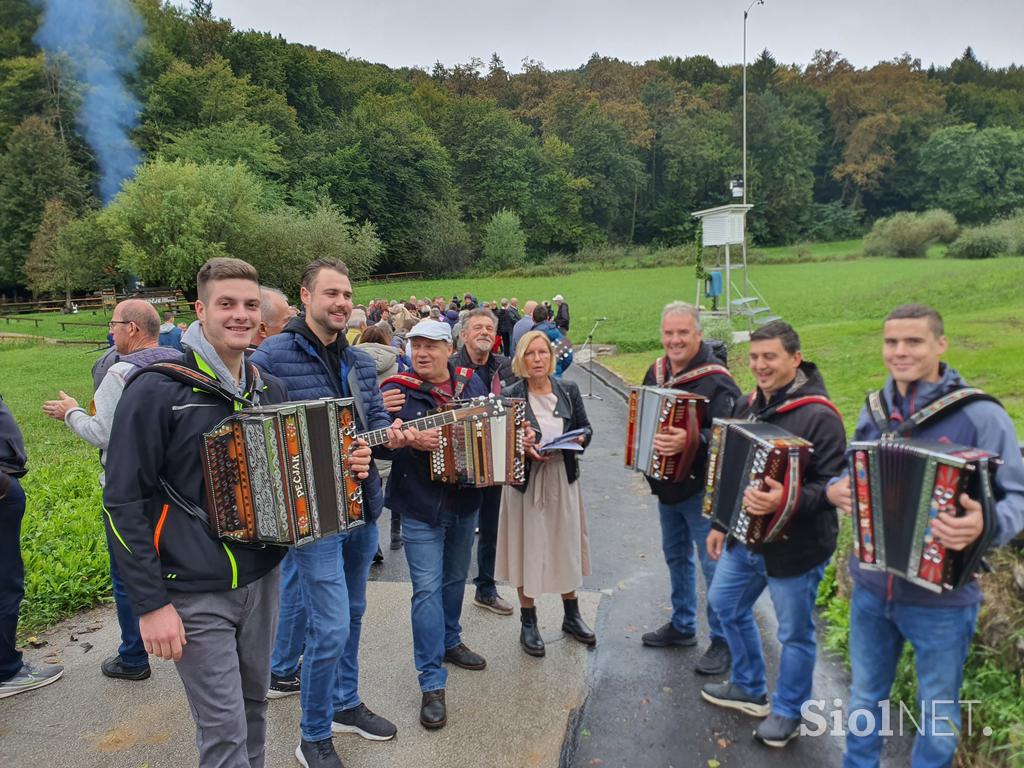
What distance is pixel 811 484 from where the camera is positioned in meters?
3.31

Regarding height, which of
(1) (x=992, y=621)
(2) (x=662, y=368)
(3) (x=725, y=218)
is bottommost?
(1) (x=992, y=621)

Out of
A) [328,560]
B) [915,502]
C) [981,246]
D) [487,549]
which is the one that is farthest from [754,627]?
[981,246]

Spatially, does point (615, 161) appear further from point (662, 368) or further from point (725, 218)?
point (662, 368)

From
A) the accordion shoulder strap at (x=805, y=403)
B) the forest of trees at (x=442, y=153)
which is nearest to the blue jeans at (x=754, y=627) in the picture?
the accordion shoulder strap at (x=805, y=403)

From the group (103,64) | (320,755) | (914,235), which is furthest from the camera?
(103,64)

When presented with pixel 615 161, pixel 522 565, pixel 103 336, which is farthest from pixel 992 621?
pixel 615 161

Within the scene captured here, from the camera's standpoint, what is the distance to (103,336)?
33094 millimetres

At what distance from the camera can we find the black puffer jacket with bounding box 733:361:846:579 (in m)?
3.33

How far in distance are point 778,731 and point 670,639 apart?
1.15 m

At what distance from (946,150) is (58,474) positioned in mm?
95521

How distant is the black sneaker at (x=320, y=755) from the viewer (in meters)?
3.37

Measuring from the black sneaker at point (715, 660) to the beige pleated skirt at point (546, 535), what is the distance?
1.01 metres

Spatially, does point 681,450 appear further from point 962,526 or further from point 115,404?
point 115,404

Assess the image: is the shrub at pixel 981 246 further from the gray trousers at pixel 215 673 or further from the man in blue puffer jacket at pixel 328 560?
the gray trousers at pixel 215 673
